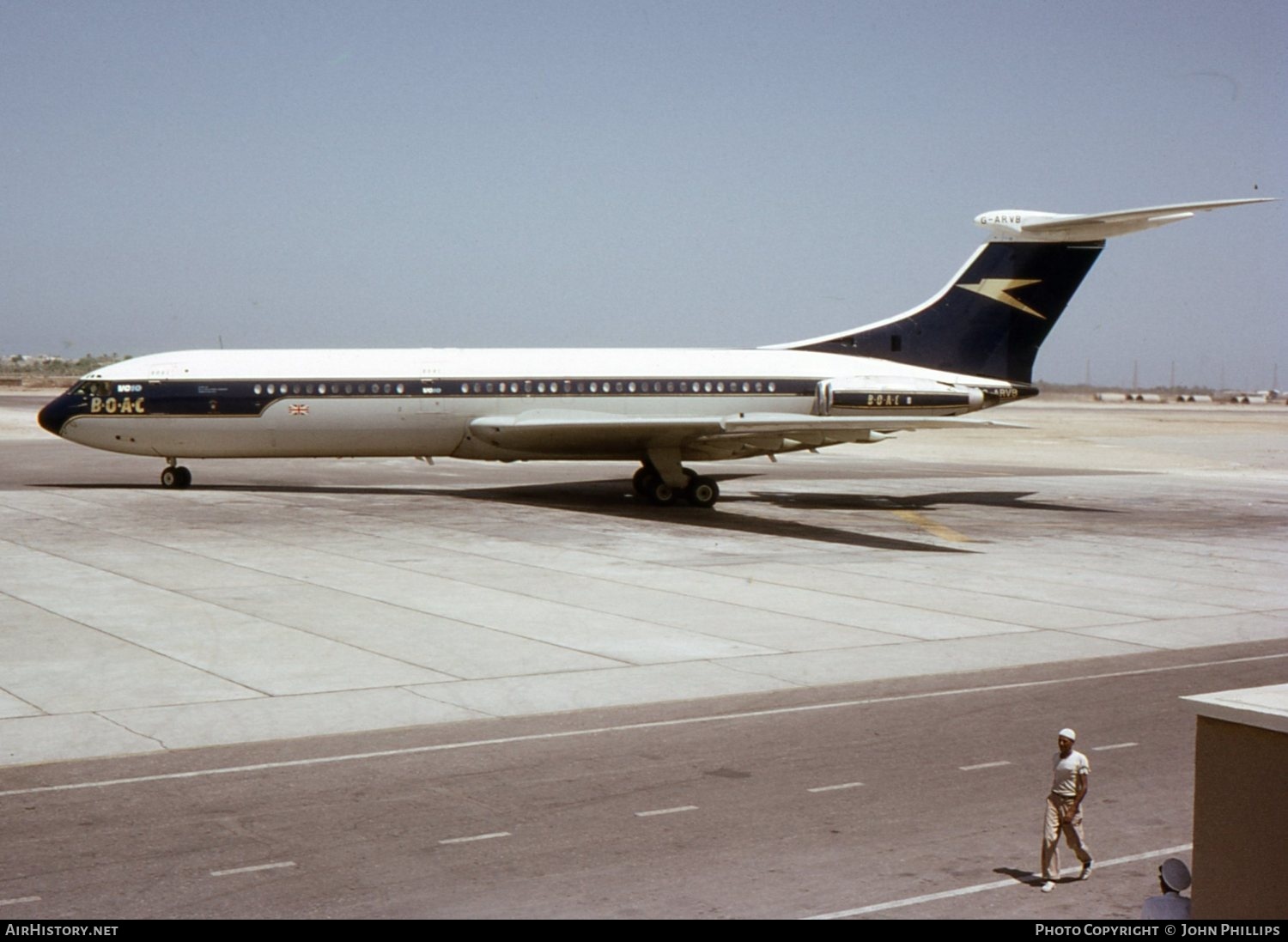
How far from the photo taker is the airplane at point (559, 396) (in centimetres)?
3127

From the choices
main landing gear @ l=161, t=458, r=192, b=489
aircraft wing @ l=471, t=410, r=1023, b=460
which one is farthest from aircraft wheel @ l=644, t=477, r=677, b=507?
main landing gear @ l=161, t=458, r=192, b=489

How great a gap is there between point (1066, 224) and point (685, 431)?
436 inches

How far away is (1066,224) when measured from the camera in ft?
107

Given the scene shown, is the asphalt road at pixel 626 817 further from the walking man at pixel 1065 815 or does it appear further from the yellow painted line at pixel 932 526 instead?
the yellow painted line at pixel 932 526

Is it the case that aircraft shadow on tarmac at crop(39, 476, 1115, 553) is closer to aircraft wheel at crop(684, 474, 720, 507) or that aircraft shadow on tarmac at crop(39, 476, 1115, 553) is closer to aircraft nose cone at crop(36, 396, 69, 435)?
aircraft wheel at crop(684, 474, 720, 507)

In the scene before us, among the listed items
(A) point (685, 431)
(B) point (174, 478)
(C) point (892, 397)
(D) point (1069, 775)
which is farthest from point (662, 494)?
(D) point (1069, 775)

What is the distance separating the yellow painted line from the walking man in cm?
1846

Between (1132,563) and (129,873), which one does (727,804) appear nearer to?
(129,873)

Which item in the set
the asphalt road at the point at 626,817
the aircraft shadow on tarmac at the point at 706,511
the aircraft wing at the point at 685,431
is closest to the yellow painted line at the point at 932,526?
the aircraft shadow on tarmac at the point at 706,511

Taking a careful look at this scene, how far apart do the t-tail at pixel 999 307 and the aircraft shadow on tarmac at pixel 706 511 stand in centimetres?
383

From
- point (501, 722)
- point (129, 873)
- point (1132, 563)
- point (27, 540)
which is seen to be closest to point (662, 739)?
point (501, 722)

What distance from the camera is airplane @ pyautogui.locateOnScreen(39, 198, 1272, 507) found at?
103 feet

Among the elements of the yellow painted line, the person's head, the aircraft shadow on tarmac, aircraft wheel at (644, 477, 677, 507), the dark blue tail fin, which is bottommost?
the yellow painted line

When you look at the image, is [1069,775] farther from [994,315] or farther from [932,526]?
[994,315]
